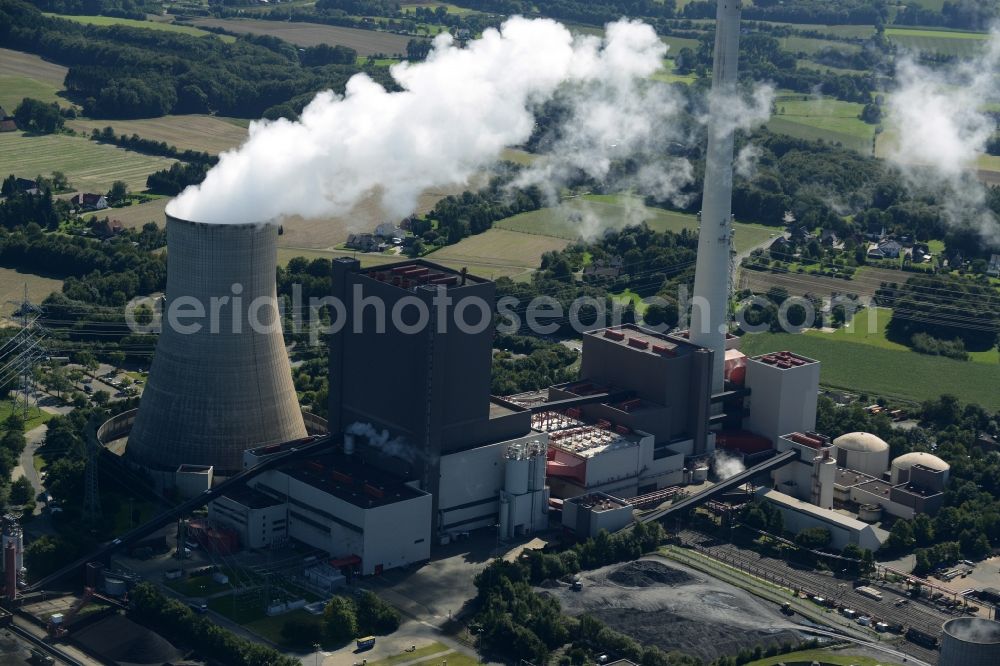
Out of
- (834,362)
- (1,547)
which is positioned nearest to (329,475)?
(1,547)

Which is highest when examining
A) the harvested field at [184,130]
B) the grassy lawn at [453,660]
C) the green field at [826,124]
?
Result: the green field at [826,124]

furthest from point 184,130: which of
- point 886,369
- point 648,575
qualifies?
point 648,575

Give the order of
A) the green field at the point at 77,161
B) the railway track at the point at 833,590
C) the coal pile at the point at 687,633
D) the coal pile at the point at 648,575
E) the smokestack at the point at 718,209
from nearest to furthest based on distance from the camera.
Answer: the coal pile at the point at 687,633 < the railway track at the point at 833,590 < the coal pile at the point at 648,575 < the smokestack at the point at 718,209 < the green field at the point at 77,161

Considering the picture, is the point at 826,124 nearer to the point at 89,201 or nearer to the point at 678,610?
the point at 89,201

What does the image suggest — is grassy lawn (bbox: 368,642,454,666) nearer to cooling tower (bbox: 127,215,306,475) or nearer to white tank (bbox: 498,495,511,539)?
white tank (bbox: 498,495,511,539)

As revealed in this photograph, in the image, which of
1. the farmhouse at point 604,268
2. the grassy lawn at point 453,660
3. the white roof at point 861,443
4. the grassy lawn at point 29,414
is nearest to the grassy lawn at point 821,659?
the grassy lawn at point 453,660

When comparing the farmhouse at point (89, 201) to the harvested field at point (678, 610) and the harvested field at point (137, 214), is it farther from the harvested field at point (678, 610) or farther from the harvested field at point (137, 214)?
the harvested field at point (678, 610)

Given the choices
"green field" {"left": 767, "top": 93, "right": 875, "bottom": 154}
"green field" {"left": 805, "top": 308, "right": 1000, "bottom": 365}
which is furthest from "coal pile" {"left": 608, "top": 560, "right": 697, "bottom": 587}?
"green field" {"left": 767, "top": 93, "right": 875, "bottom": 154}
